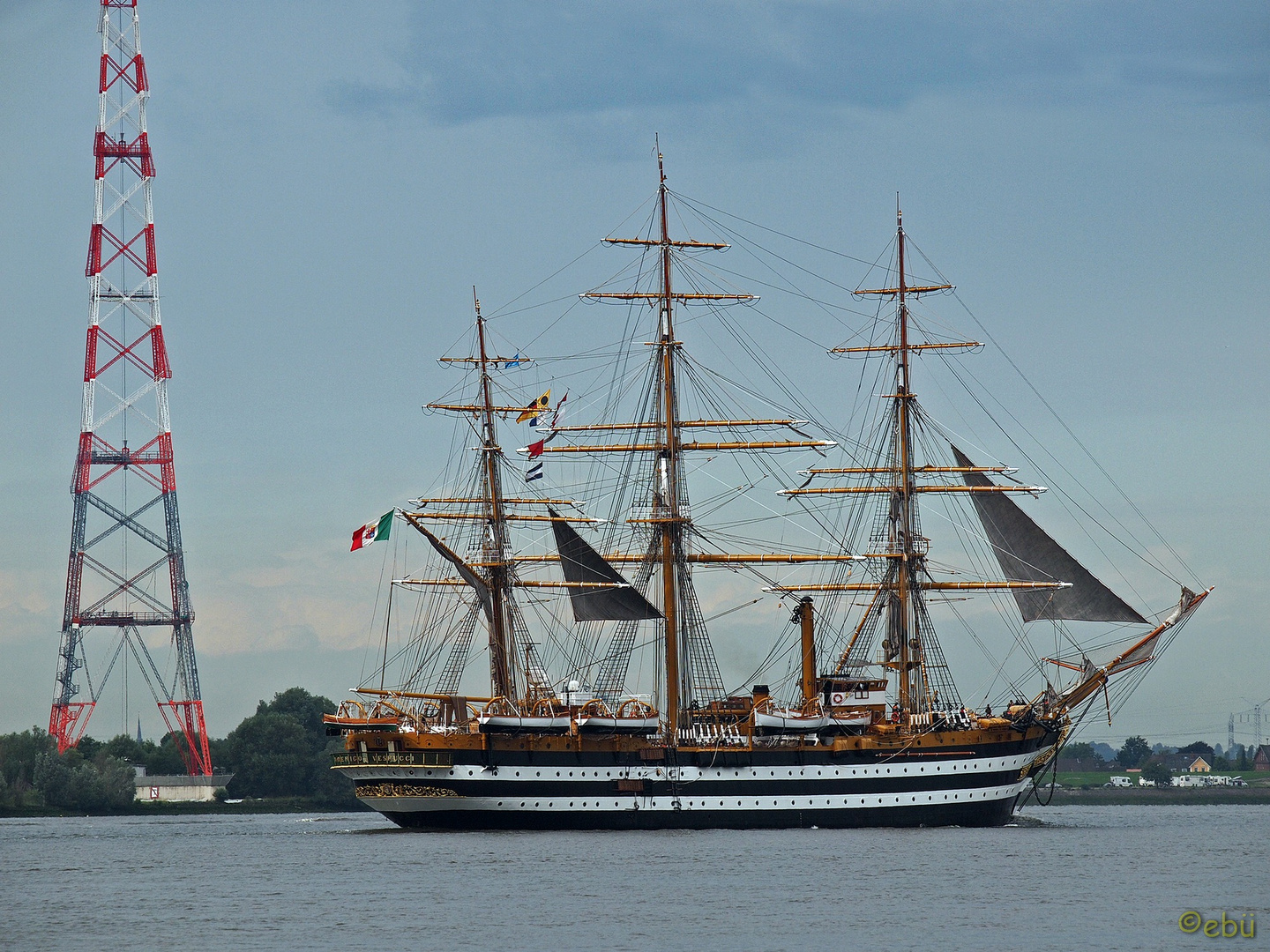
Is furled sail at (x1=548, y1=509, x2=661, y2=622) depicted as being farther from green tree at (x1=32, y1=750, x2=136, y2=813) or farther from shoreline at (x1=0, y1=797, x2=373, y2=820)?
green tree at (x1=32, y1=750, x2=136, y2=813)

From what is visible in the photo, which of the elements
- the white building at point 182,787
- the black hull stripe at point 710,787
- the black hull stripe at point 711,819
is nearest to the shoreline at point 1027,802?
the white building at point 182,787

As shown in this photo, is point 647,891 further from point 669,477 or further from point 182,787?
point 182,787

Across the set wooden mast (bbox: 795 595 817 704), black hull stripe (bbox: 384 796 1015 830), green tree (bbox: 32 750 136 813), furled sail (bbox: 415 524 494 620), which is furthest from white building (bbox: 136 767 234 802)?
wooden mast (bbox: 795 595 817 704)

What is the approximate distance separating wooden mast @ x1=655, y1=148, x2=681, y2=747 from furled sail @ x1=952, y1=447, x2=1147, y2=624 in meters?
15.1

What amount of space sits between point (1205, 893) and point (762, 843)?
23.3 meters

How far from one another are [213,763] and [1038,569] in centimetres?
8638

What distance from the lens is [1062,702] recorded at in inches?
3723

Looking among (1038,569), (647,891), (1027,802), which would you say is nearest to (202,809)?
(1027,802)

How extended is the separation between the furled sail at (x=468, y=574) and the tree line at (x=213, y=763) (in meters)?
48.9

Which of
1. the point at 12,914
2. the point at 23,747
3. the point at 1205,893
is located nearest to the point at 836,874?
the point at 1205,893

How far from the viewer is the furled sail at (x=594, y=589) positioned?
94.0m

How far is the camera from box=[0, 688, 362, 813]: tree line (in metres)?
136

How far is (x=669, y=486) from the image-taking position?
314ft

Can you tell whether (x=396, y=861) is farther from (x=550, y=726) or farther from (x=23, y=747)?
(x=23, y=747)
